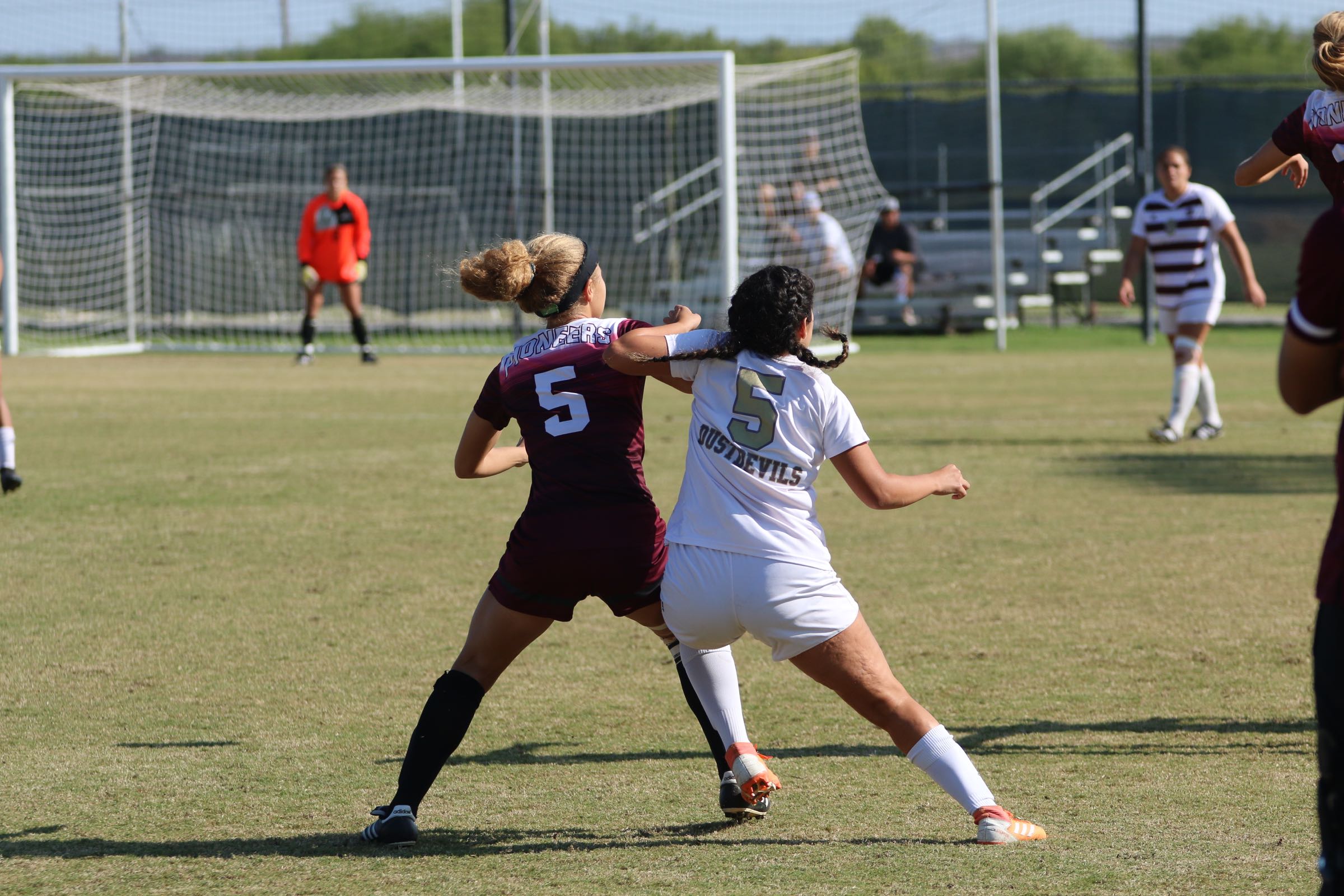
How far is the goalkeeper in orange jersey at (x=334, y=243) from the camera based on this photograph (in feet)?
61.9

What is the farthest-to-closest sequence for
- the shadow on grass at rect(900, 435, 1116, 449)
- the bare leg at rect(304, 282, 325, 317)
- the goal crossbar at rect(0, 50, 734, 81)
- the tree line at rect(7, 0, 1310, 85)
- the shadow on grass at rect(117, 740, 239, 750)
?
the tree line at rect(7, 0, 1310, 85) < the bare leg at rect(304, 282, 325, 317) < the goal crossbar at rect(0, 50, 734, 81) < the shadow on grass at rect(900, 435, 1116, 449) < the shadow on grass at rect(117, 740, 239, 750)

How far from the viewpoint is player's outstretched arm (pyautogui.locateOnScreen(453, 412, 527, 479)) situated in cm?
413

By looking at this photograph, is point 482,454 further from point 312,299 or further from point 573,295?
point 312,299

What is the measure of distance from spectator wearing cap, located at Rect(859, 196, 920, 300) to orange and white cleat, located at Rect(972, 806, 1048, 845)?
20666 mm

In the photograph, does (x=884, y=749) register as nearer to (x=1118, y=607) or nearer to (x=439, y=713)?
(x=439, y=713)

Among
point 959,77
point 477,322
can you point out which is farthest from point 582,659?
point 959,77

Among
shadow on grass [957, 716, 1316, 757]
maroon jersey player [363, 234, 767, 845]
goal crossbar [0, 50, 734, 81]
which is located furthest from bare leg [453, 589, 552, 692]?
goal crossbar [0, 50, 734, 81]

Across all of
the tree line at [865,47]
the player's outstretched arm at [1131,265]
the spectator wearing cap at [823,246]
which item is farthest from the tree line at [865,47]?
the player's outstretched arm at [1131,265]

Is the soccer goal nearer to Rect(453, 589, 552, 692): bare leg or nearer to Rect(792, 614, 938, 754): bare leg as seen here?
Rect(453, 589, 552, 692): bare leg

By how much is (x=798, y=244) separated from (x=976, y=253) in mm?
6172

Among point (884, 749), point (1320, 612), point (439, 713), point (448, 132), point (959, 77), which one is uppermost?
point (959, 77)

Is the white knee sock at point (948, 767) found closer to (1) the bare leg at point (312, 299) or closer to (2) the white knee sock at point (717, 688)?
(2) the white knee sock at point (717, 688)

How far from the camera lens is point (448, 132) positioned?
29344mm

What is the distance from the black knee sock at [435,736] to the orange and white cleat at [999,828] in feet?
4.12
